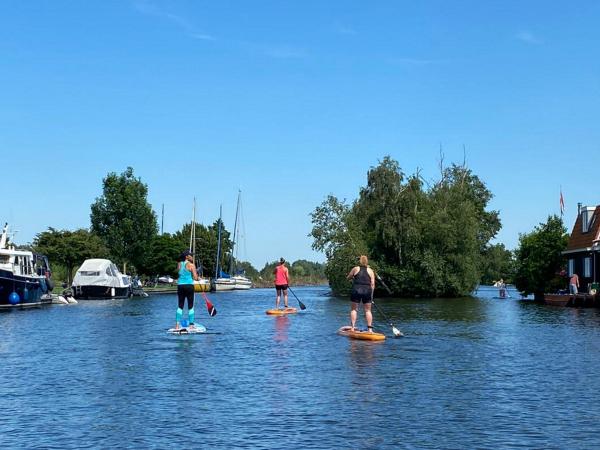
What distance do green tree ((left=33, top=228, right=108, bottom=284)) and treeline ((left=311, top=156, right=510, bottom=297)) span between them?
2725 centimetres

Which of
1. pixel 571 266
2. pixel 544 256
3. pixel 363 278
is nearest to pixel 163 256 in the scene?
pixel 544 256

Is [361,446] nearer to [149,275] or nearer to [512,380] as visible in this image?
[512,380]

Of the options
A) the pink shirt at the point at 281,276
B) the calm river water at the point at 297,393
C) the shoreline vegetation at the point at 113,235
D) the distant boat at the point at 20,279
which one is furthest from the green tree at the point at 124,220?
the calm river water at the point at 297,393

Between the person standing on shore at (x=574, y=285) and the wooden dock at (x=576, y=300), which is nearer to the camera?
the wooden dock at (x=576, y=300)

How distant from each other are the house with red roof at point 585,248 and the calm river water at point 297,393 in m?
35.8

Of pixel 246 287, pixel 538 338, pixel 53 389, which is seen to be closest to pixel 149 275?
pixel 246 287

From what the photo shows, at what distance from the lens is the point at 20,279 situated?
4816 cm

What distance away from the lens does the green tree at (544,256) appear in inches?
2606

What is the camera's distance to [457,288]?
253ft

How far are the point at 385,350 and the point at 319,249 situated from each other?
207 feet

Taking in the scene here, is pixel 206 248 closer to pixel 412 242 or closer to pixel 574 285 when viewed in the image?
pixel 412 242

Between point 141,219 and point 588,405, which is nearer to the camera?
point 588,405

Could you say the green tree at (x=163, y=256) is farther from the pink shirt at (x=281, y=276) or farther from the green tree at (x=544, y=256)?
the pink shirt at (x=281, y=276)

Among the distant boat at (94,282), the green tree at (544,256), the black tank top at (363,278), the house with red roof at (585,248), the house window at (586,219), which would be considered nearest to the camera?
the black tank top at (363,278)
